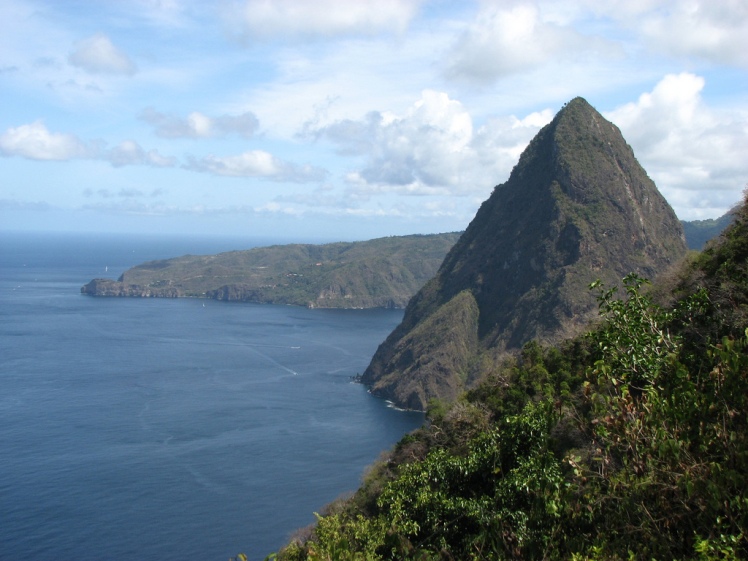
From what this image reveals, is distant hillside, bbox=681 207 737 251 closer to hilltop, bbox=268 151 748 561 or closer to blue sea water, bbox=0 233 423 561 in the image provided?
blue sea water, bbox=0 233 423 561

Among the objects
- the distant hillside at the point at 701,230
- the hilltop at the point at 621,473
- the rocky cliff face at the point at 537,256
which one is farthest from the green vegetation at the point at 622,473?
the distant hillside at the point at 701,230

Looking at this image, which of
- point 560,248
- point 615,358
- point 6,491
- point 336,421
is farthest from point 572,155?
point 615,358

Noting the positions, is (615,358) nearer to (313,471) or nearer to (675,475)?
(675,475)

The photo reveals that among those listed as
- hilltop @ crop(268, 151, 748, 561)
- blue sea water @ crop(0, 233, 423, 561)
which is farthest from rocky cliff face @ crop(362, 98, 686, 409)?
hilltop @ crop(268, 151, 748, 561)

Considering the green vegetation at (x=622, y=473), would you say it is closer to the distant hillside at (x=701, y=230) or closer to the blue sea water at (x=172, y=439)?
the blue sea water at (x=172, y=439)

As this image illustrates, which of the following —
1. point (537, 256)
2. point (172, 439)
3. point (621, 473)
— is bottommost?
point (172, 439)

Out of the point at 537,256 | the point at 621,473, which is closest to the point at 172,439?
the point at 537,256

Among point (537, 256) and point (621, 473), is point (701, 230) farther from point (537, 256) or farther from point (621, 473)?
point (621, 473)
